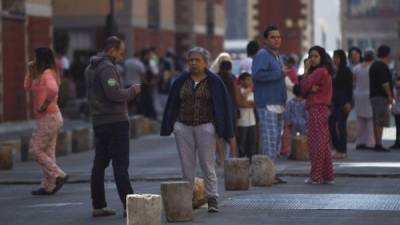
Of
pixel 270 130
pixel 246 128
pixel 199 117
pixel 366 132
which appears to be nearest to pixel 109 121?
pixel 199 117

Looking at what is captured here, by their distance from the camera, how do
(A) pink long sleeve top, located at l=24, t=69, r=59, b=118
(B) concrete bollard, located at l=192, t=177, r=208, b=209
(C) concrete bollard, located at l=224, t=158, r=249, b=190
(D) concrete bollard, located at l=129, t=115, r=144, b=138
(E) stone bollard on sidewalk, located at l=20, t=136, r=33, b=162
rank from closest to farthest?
(B) concrete bollard, located at l=192, t=177, r=208, b=209 < (C) concrete bollard, located at l=224, t=158, r=249, b=190 < (A) pink long sleeve top, located at l=24, t=69, r=59, b=118 < (E) stone bollard on sidewalk, located at l=20, t=136, r=33, b=162 < (D) concrete bollard, located at l=129, t=115, r=144, b=138

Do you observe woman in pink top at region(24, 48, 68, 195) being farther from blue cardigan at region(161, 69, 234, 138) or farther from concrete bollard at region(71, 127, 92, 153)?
concrete bollard at region(71, 127, 92, 153)

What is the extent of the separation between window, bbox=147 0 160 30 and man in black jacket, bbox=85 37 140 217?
125 feet

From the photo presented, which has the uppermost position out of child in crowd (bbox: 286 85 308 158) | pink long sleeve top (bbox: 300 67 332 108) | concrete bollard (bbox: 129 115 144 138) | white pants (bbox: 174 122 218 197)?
pink long sleeve top (bbox: 300 67 332 108)

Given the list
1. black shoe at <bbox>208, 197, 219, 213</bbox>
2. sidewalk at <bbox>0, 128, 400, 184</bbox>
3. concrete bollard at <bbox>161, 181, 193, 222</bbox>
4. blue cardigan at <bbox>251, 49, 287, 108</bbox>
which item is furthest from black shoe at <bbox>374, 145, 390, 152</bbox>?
concrete bollard at <bbox>161, 181, 193, 222</bbox>

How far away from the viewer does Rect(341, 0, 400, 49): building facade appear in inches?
4638

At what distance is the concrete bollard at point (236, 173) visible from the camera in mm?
17984

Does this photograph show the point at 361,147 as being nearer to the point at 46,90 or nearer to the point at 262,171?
the point at 262,171

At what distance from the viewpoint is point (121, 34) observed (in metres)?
49.9

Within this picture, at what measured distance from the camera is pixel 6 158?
23.9 m

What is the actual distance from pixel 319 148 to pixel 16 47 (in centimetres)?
1862

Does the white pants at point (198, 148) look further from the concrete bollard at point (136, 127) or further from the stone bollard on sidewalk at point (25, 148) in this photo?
the concrete bollard at point (136, 127)

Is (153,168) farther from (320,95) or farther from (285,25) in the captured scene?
(285,25)

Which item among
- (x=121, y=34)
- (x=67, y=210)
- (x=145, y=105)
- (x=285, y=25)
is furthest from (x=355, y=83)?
(x=285, y=25)
